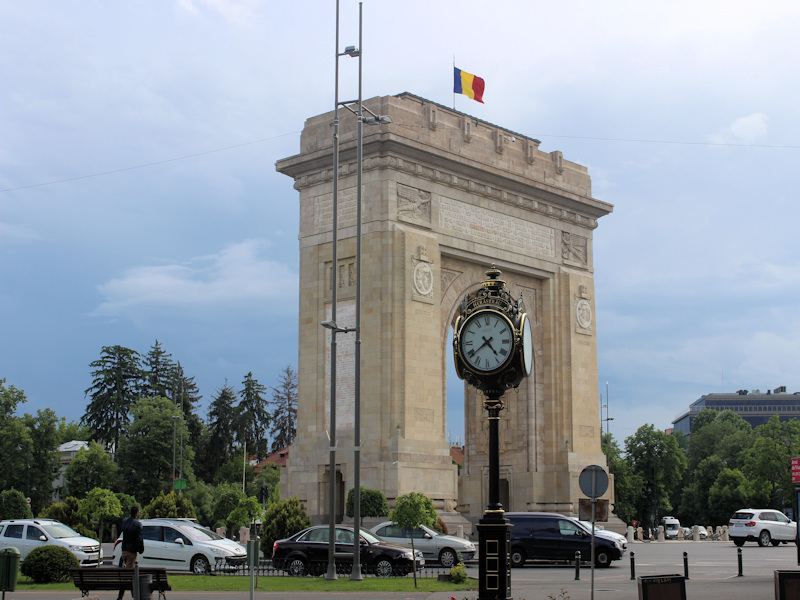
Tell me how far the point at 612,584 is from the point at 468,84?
24.2 meters

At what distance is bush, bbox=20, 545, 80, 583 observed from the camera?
23500mm

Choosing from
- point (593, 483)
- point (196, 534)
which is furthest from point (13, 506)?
point (593, 483)

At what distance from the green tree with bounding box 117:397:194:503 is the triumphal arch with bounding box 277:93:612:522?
3660cm

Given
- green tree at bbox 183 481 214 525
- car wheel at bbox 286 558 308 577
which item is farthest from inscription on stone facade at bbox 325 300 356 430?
green tree at bbox 183 481 214 525

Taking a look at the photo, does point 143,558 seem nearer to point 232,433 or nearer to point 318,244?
point 318,244

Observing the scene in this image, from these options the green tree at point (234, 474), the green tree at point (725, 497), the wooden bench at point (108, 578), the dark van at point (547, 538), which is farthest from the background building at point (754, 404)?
the wooden bench at point (108, 578)

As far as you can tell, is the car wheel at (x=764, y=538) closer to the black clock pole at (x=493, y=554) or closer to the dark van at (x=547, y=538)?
the dark van at (x=547, y=538)

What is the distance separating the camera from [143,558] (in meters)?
27.7

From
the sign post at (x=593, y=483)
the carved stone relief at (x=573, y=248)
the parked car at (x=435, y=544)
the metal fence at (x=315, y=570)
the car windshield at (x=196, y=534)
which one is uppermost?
the carved stone relief at (x=573, y=248)

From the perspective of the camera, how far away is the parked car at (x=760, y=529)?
42.2 metres

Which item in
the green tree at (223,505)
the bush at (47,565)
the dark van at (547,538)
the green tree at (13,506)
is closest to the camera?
the bush at (47,565)

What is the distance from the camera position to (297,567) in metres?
26.4

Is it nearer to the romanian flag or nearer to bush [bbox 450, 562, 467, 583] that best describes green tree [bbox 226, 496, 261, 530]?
bush [bbox 450, 562, 467, 583]

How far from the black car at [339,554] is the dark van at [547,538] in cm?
434
